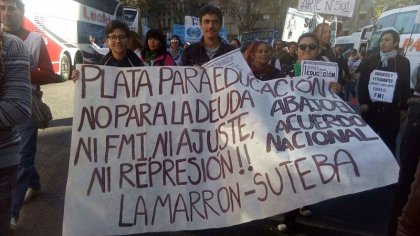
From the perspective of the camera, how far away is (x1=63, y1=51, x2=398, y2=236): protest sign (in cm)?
260

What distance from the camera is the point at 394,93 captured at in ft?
14.4

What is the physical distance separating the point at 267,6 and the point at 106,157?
3967 centimetres

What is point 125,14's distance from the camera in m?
24.4

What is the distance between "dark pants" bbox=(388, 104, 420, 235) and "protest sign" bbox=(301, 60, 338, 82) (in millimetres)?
769

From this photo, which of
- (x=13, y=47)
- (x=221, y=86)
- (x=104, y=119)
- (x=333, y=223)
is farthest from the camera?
(x=333, y=223)

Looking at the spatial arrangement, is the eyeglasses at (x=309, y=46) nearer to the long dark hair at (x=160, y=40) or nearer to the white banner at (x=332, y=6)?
the long dark hair at (x=160, y=40)

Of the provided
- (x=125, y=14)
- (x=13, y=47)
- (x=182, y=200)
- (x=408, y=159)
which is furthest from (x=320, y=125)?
(x=125, y=14)

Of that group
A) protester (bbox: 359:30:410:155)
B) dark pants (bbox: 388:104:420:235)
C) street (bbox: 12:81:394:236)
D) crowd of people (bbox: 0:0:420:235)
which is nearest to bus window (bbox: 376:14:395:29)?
crowd of people (bbox: 0:0:420:235)

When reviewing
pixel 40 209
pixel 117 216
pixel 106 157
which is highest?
pixel 106 157

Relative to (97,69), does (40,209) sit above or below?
below

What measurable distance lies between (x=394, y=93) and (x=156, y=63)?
Answer: 2518 mm

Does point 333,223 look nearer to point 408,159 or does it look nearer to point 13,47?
point 408,159

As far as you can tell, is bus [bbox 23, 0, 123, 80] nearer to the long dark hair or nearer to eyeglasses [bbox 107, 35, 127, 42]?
the long dark hair

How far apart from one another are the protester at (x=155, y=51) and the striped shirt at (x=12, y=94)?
2.29m
